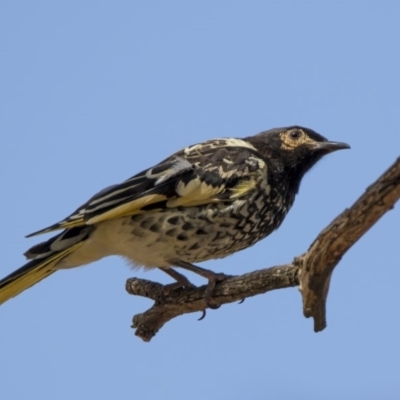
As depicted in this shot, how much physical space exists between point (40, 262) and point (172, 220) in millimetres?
1039

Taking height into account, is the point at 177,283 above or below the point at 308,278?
above

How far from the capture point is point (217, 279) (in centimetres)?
713

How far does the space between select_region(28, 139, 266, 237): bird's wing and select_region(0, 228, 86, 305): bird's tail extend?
0.14m

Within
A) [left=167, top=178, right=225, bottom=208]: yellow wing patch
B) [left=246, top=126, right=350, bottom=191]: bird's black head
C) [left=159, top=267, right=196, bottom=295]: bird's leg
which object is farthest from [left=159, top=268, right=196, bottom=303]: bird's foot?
[left=246, top=126, right=350, bottom=191]: bird's black head

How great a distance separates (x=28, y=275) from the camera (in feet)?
24.0

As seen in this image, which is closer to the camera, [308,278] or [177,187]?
[308,278]

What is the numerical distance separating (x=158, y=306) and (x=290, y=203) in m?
1.45

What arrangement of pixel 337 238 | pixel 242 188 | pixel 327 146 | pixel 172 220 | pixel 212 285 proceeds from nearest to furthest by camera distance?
pixel 337 238 < pixel 212 285 < pixel 172 220 < pixel 242 188 < pixel 327 146

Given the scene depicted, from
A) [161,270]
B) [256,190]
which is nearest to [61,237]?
[161,270]

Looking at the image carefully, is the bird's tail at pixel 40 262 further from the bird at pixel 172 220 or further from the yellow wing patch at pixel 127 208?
the yellow wing patch at pixel 127 208

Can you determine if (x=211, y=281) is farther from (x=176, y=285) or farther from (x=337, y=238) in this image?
(x=337, y=238)

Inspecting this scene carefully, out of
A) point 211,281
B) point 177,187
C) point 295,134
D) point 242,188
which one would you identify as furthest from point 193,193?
point 295,134

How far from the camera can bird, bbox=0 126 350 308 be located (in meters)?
7.29

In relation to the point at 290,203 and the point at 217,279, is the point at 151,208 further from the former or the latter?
the point at 290,203
